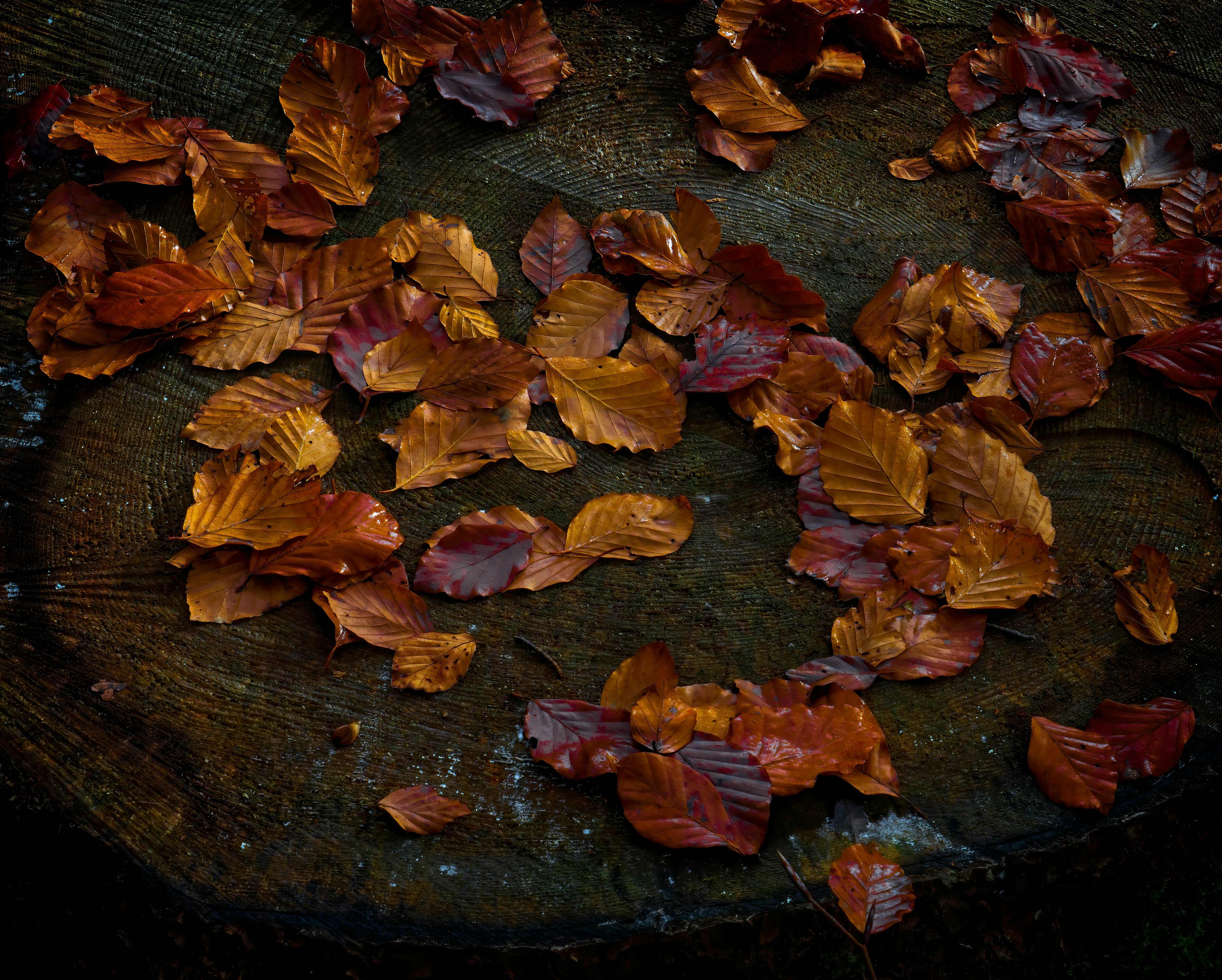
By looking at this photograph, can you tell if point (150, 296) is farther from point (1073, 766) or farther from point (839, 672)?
point (1073, 766)

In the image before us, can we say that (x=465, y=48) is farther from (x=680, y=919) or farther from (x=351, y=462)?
(x=680, y=919)

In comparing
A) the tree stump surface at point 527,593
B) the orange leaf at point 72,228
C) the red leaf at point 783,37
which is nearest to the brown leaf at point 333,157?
the tree stump surface at point 527,593

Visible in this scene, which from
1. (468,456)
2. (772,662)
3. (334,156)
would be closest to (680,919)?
(772,662)

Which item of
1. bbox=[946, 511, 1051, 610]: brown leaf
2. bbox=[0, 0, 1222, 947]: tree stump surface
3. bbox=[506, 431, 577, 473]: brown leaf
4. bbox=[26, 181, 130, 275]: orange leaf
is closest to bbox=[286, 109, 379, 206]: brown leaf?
bbox=[0, 0, 1222, 947]: tree stump surface

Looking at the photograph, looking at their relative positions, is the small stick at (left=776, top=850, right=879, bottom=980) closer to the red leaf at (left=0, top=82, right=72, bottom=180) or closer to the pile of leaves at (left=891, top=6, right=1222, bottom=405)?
the pile of leaves at (left=891, top=6, right=1222, bottom=405)

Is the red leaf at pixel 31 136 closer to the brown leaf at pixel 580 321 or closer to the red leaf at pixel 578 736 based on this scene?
the brown leaf at pixel 580 321

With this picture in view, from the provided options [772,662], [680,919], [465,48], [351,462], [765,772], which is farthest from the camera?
[465,48]
